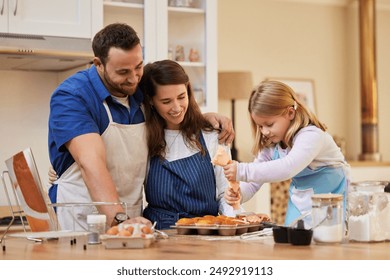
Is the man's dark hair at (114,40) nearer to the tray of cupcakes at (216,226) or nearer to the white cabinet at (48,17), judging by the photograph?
the tray of cupcakes at (216,226)

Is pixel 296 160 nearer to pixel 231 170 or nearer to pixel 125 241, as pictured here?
pixel 231 170

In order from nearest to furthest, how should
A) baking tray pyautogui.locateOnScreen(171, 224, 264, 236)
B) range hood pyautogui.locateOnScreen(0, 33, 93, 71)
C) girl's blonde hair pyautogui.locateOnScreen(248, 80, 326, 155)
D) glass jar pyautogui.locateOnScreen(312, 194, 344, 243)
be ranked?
glass jar pyautogui.locateOnScreen(312, 194, 344, 243)
baking tray pyautogui.locateOnScreen(171, 224, 264, 236)
girl's blonde hair pyautogui.locateOnScreen(248, 80, 326, 155)
range hood pyautogui.locateOnScreen(0, 33, 93, 71)

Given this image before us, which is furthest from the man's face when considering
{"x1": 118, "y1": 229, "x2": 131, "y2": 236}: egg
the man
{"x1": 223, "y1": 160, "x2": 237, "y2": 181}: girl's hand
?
{"x1": 118, "y1": 229, "x2": 131, "y2": 236}: egg

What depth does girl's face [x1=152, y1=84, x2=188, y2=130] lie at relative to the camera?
284cm

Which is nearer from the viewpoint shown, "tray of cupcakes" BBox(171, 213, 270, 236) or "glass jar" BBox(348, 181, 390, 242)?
"glass jar" BBox(348, 181, 390, 242)

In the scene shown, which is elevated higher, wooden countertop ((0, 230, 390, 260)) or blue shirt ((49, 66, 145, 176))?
blue shirt ((49, 66, 145, 176))

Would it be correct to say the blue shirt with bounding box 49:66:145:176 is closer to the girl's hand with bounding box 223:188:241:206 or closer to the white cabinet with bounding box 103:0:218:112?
the girl's hand with bounding box 223:188:241:206

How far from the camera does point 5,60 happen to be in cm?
424

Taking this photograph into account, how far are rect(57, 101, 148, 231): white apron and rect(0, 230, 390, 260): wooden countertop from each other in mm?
495

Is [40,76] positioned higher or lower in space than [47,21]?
lower

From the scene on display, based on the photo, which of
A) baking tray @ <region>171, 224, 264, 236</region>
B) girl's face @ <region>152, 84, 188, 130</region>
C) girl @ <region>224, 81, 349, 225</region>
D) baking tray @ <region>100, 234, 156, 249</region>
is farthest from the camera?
girl's face @ <region>152, 84, 188, 130</region>

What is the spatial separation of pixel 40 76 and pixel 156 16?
80 cm

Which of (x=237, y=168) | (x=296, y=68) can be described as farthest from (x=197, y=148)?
(x=296, y=68)
